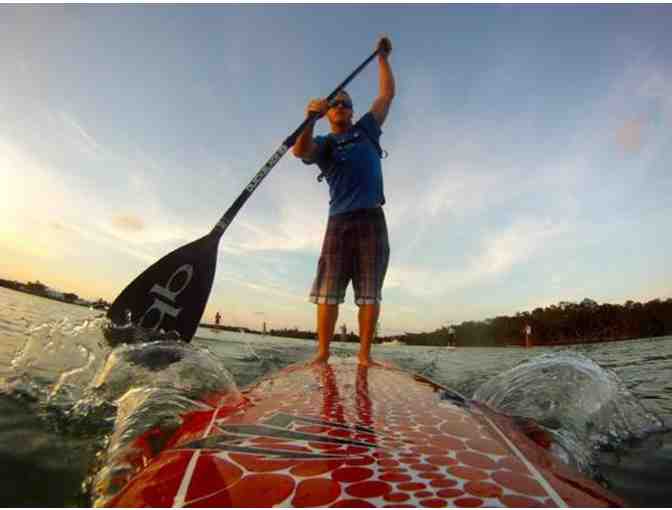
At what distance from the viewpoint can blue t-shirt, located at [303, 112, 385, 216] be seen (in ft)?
15.7

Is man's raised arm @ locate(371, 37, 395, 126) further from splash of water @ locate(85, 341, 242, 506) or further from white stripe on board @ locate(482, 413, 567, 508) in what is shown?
white stripe on board @ locate(482, 413, 567, 508)

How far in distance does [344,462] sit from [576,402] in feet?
11.3

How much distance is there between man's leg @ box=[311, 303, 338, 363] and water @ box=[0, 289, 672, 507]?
117 cm

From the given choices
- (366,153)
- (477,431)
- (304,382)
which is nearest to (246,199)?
(366,153)

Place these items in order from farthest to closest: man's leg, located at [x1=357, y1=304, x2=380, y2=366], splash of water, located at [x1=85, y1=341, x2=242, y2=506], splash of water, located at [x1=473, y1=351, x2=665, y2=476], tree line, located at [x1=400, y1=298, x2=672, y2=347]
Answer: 1. tree line, located at [x1=400, y1=298, x2=672, y2=347]
2. man's leg, located at [x1=357, y1=304, x2=380, y2=366]
3. splash of water, located at [x1=473, y1=351, x2=665, y2=476]
4. splash of water, located at [x1=85, y1=341, x2=242, y2=506]

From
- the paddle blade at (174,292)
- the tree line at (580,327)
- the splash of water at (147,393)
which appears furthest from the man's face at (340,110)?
the tree line at (580,327)

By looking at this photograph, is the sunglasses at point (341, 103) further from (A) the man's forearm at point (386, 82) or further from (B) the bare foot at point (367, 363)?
(B) the bare foot at point (367, 363)

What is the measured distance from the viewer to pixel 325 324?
476 centimetres

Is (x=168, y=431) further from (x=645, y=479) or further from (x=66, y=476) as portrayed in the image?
(x=645, y=479)

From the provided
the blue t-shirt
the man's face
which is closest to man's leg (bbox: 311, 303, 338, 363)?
the blue t-shirt

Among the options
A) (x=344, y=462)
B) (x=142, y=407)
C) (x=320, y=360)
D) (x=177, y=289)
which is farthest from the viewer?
(x=177, y=289)

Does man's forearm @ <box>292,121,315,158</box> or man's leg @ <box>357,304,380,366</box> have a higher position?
man's forearm @ <box>292,121,315,158</box>

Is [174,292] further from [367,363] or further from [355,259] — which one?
[367,363]

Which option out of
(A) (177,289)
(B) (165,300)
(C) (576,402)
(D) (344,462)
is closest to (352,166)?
(A) (177,289)
